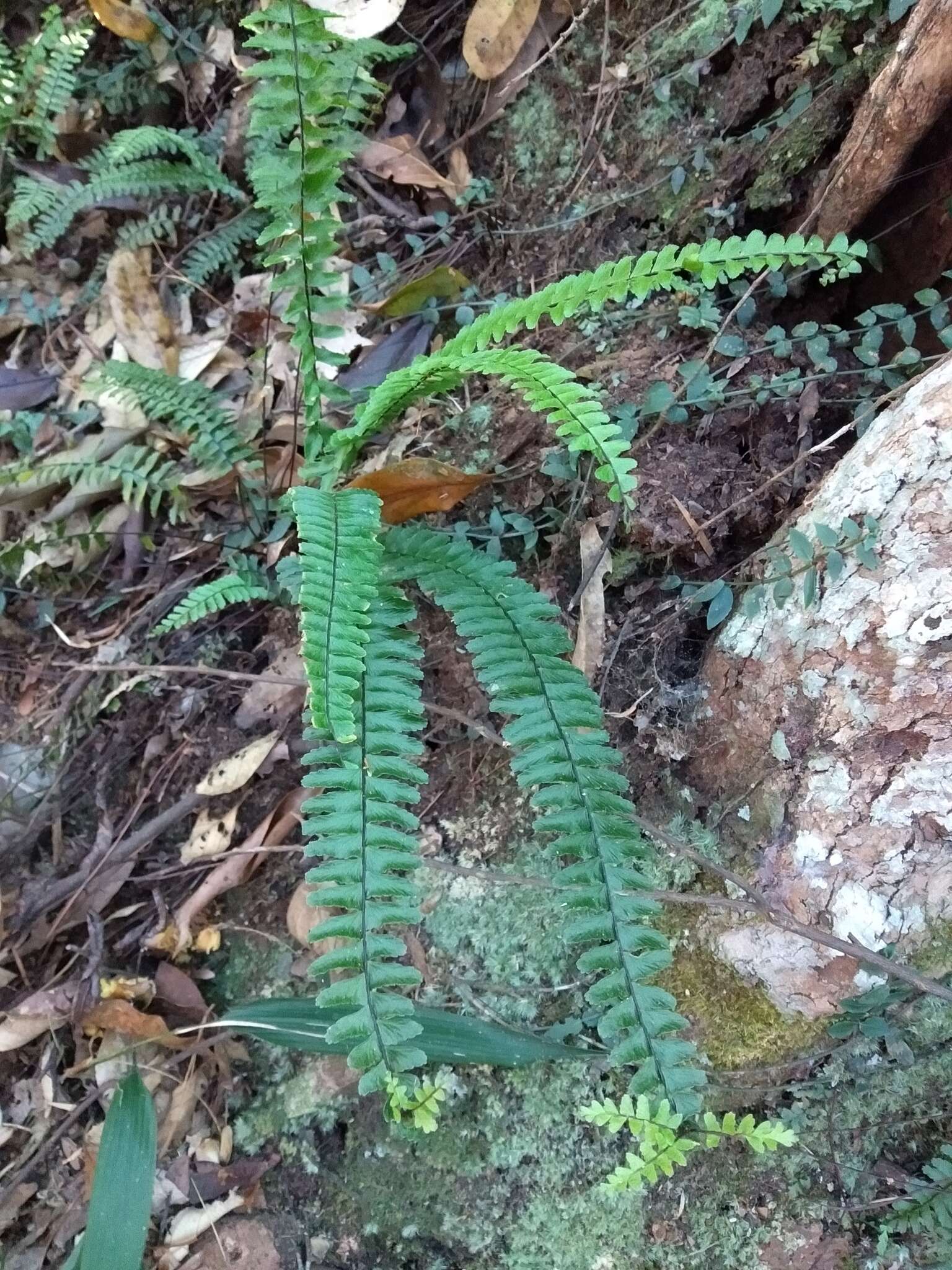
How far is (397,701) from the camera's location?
1.64 meters

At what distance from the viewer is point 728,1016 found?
1697 mm

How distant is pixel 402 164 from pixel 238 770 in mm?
1912

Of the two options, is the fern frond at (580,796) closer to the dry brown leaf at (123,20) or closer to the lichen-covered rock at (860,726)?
the lichen-covered rock at (860,726)

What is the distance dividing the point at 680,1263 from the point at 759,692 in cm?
110

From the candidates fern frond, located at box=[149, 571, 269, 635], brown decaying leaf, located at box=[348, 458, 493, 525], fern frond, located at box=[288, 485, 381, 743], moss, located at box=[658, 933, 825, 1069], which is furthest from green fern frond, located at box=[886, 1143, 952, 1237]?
fern frond, located at box=[149, 571, 269, 635]

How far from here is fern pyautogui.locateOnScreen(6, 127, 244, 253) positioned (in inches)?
107

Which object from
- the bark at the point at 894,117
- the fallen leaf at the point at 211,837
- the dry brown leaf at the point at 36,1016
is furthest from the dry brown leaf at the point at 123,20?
the dry brown leaf at the point at 36,1016

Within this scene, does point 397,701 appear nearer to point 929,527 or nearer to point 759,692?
point 759,692

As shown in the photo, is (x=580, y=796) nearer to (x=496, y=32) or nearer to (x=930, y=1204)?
(x=930, y=1204)

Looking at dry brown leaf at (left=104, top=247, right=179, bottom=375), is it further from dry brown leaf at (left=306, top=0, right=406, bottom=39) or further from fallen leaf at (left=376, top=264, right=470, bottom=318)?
dry brown leaf at (left=306, top=0, right=406, bottom=39)

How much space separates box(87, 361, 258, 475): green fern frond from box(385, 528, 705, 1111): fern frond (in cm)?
94

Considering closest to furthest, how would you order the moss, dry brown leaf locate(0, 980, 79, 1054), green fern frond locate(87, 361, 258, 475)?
1. the moss
2. dry brown leaf locate(0, 980, 79, 1054)
3. green fern frond locate(87, 361, 258, 475)

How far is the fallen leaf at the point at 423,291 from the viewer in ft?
8.07

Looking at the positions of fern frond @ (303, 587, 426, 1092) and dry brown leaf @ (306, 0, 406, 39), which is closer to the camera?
fern frond @ (303, 587, 426, 1092)
